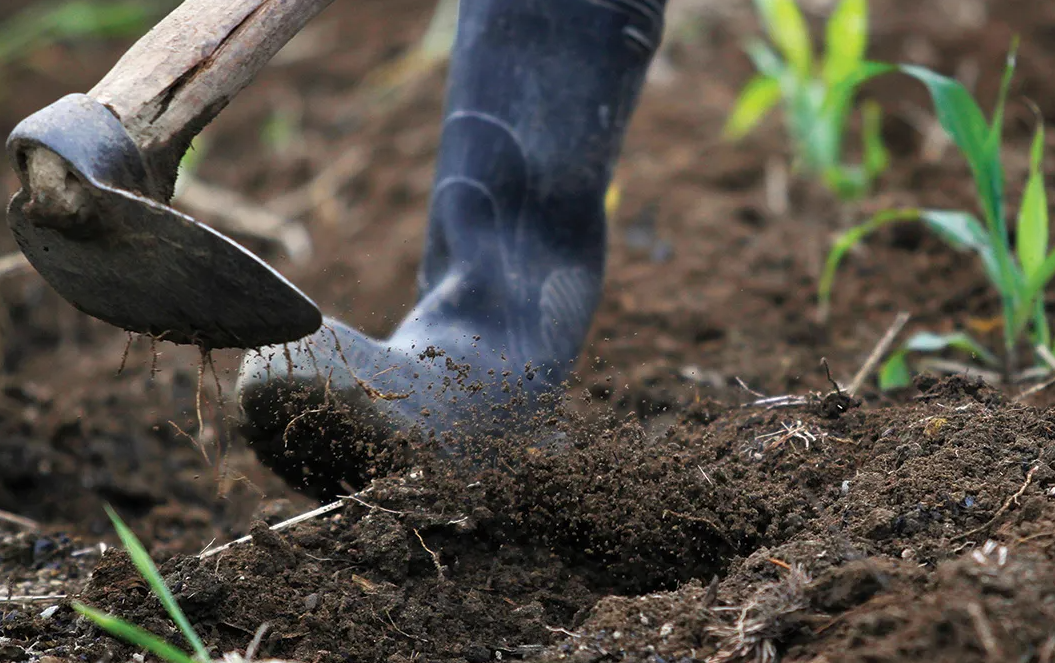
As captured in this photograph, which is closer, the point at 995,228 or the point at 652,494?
the point at 652,494

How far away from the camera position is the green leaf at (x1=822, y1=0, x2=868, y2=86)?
2.46 metres

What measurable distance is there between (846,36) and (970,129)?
91cm

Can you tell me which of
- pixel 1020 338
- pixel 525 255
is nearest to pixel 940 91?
pixel 1020 338

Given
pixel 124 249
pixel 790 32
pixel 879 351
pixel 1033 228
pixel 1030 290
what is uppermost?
pixel 124 249

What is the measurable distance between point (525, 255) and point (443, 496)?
0.47m

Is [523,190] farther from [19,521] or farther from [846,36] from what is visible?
[846,36]

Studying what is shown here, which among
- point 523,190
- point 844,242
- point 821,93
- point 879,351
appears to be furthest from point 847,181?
point 523,190

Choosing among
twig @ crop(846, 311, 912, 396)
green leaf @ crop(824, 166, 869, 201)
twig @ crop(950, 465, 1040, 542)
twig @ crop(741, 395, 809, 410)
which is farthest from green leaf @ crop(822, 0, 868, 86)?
twig @ crop(950, 465, 1040, 542)

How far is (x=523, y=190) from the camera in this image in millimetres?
1641

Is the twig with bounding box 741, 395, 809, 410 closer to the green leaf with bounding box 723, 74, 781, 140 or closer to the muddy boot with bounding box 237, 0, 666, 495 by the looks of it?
the muddy boot with bounding box 237, 0, 666, 495

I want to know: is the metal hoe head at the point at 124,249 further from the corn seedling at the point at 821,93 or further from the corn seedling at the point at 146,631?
the corn seedling at the point at 821,93

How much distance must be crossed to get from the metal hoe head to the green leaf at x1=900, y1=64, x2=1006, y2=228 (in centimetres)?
103

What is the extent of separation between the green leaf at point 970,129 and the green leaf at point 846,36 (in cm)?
84

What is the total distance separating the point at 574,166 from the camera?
1645mm
